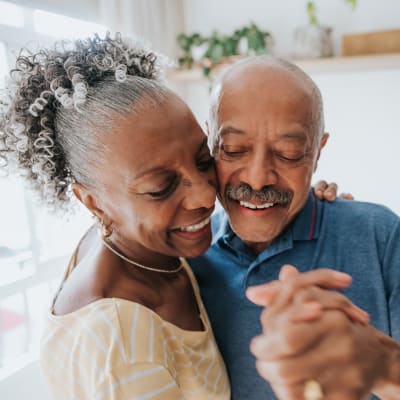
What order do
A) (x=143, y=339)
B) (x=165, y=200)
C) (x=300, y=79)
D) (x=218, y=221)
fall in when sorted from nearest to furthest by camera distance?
(x=143, y=339), (x=165, y=200), (x=300, y=79), (x=218, y=221)

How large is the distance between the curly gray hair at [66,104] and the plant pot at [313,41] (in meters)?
2.06

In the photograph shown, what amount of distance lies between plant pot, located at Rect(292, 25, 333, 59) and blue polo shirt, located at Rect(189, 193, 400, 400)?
1.90 metres

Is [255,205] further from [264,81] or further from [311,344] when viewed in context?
[311,344]

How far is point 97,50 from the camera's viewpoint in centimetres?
91

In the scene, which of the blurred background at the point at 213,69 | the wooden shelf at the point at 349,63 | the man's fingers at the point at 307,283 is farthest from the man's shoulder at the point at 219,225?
the wooden shelf at the point at 349,63

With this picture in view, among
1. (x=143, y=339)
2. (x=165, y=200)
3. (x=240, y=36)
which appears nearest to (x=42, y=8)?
(x=240, y=36)

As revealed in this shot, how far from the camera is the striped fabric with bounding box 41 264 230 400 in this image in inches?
27.2

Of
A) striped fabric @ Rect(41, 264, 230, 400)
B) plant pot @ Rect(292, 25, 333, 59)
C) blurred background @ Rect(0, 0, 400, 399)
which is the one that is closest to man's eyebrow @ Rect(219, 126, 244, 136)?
striped fabric @ Rect(41, 264, 230, 400)

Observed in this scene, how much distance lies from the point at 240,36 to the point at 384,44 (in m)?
0.96

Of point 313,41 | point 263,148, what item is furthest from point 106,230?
point 313,41

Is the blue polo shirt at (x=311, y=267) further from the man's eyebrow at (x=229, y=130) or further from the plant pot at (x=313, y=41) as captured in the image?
the plant pot at (x=313, y=41)

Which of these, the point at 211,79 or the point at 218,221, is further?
the point at 211,79

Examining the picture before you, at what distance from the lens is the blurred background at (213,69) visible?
203cm

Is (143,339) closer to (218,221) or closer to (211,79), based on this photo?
(218,221)
